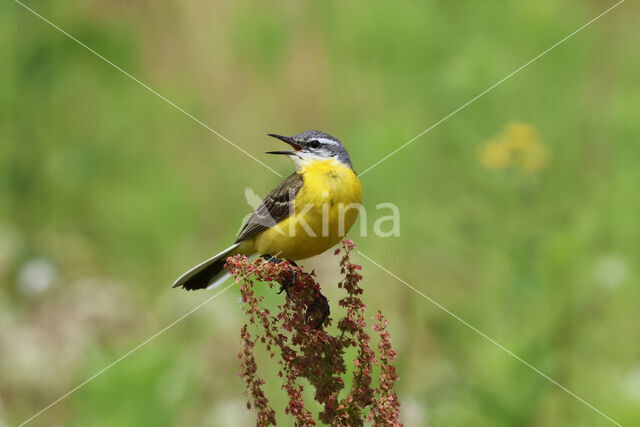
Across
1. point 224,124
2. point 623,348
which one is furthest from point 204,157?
point 623,348

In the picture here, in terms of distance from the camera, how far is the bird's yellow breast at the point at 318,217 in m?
4.54

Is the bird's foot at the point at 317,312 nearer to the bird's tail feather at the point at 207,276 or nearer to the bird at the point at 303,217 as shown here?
the bird at the point at 303,217

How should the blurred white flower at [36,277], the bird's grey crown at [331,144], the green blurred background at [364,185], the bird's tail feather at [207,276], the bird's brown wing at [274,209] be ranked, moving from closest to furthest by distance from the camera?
the bird's tail feather at [207,276]
the bird's brown wing at [274,209]
the bird's grey crown at [331,144]
the green blurred background at [364,185]
the blurred white flower at [36,277]

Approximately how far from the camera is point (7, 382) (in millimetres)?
5672

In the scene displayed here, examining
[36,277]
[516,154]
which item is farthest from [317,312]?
[36,277]

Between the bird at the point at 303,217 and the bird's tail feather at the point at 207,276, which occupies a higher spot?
the bird at the point at 303,217

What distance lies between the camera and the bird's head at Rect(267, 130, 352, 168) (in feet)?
16.8

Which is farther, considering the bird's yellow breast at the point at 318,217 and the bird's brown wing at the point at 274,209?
the bird's brown wing at the point at 274,209

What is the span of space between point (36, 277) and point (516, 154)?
370 cm

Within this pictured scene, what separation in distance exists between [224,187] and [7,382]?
11.0 feet

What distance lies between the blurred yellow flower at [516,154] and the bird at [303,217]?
1.66 m

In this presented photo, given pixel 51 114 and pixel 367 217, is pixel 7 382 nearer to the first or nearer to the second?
pixel 367 217

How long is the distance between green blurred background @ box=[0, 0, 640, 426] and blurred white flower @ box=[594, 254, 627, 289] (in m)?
0.02

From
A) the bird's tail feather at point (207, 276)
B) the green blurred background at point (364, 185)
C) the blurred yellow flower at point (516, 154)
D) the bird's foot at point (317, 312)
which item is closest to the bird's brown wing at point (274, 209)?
the bird's tail feather at point (207, 276)
